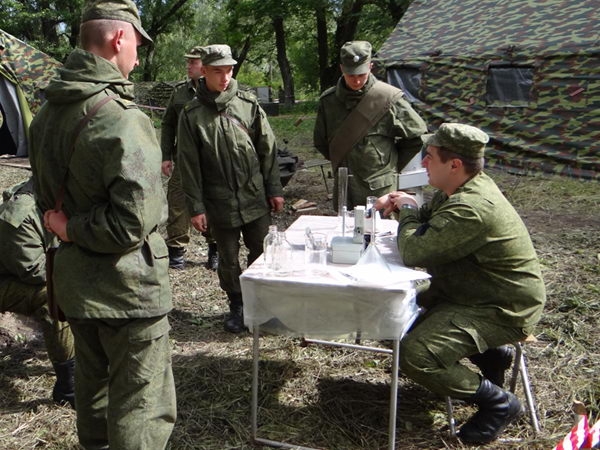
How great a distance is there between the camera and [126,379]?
231cm

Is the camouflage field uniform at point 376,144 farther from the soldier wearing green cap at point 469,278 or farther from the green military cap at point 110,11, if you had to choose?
the green military cap at point 110,11

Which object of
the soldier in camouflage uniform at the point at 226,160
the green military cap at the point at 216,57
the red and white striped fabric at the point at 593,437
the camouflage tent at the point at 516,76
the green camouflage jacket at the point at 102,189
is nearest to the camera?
the green camouflage jacket at the point at 102,189

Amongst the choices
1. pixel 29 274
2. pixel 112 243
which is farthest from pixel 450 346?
pixel 29 274

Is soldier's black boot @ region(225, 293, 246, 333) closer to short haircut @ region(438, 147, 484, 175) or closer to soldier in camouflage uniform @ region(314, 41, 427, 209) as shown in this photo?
soldier in camouflage uniform @ region(314, 41, 427, 209)

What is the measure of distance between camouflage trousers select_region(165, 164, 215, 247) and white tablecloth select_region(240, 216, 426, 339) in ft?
9.69

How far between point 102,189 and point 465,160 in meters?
1.64

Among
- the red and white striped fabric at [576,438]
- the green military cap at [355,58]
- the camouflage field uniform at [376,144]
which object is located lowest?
the red and white striped fabric at [576,438]

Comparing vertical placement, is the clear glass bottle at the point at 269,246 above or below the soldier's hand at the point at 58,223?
below

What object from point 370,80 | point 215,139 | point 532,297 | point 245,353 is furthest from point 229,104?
point 532,297

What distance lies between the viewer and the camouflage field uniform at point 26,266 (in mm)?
3129

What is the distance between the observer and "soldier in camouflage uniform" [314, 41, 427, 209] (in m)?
4.03

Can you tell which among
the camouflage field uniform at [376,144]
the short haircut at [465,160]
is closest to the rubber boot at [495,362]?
the short haircut at [465,160]

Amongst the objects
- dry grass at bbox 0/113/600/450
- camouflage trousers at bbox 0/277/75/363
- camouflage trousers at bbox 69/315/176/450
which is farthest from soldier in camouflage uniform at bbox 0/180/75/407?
camouflage trousers at bbox 69/315/176/450

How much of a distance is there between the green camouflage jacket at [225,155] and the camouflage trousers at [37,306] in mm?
1132
